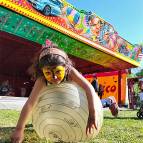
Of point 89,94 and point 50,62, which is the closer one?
point 50,62

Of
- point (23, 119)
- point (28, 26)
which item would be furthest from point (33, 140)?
point (28, 26)

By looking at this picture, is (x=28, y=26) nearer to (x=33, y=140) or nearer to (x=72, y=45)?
(x=72, y=45)

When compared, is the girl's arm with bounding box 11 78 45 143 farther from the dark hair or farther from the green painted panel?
the green painted panel

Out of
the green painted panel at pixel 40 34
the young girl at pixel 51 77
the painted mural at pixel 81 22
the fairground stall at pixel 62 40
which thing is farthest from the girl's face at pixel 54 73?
the painted mural at pixel 81 22

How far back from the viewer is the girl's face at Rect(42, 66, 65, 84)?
3.05 meters

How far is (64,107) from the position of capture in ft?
10.3

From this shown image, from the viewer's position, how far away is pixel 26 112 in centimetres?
317

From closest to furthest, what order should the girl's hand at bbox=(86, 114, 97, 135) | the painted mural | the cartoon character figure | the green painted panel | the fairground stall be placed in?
the girl's hand at bbox=(86, 114, 97, 135)
the green painted panel
the fairground stall
the cartoon character figure
the painted mural

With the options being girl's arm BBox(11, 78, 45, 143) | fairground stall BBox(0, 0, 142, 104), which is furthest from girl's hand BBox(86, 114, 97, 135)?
fairground stall BBox(0, 0, 142, 104)

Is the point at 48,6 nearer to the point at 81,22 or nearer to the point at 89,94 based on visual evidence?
the point at 81,22

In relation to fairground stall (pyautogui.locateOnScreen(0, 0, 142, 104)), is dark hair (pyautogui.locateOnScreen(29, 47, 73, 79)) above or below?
below

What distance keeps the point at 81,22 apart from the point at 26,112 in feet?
39.0

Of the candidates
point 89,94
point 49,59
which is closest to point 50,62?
point 49,59

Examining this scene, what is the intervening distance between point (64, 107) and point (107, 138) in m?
1.02
